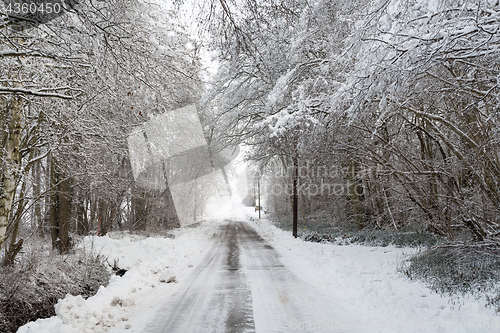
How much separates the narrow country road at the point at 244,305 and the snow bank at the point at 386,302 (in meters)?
0.32

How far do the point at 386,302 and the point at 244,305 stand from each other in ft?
8.24

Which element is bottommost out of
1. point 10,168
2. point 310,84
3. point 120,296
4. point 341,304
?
point 341,304

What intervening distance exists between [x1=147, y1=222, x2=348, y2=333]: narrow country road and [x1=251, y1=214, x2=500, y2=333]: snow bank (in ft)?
1.03

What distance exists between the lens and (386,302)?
16.9 feet

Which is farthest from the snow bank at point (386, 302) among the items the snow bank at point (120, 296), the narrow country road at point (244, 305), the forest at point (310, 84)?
the snow bank at point (120, 296)

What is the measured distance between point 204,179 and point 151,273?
22750 millimetres

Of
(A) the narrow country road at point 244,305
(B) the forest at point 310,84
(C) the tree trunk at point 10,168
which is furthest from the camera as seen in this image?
(C) the tree trunk at point 10,168

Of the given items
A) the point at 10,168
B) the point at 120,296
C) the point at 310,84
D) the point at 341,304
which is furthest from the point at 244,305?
the point at 310,84

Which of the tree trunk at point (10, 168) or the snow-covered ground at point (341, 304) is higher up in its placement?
the tree trunk at point (10, 168)

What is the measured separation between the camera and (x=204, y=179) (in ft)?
100

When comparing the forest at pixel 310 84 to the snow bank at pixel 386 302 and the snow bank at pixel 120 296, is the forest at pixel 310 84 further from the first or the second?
the snow bank at pixel 120 296

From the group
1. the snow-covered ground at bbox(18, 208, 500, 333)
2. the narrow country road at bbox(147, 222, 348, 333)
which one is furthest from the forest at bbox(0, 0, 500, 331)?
the narrow country road at bbox(147, 222, 348, 333)

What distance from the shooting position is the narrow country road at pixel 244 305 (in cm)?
441

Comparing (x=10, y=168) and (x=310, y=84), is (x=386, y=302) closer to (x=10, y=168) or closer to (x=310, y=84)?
(x=310, y=84)
